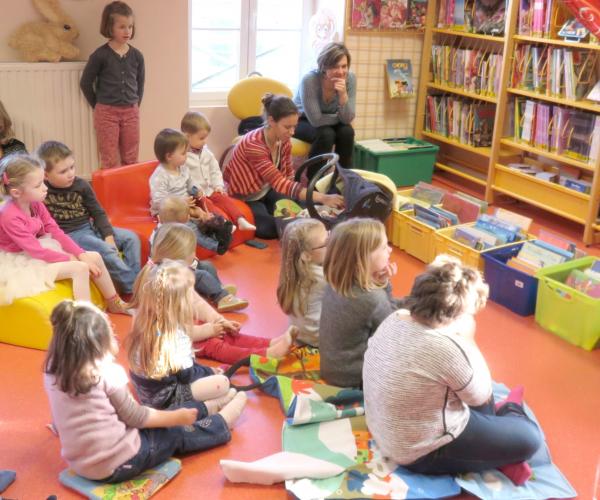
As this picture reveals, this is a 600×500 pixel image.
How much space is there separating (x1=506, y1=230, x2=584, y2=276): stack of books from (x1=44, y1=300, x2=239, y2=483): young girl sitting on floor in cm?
203

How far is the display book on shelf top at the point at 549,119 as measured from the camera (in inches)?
176

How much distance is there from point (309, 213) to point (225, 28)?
86.1 inches

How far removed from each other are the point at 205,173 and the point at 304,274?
4.87ft

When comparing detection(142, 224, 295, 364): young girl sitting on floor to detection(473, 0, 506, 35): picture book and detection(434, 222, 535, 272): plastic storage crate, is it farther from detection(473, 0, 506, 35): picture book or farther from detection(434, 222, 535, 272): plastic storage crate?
Answer: detection(473, 0, 506, 35): picture book

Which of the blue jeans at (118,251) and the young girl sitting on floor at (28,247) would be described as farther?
the blue jeans at (118,251)

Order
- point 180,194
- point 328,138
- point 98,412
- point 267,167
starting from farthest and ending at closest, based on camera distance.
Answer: point 328,138 < point 267,167 < point 180,194 < point 98,412

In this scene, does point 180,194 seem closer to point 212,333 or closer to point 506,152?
point 212,333

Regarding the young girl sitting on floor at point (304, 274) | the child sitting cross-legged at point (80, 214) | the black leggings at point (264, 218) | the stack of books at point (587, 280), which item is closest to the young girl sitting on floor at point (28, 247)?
the child sitting cross-legged at point (80, 214)

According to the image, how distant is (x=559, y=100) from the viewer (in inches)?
179

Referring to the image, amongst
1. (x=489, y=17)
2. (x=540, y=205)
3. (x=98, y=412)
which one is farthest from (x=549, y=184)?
(x=98, y=412)

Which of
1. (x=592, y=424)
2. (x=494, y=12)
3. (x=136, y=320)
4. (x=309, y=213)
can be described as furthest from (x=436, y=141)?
(x=136, y=320)

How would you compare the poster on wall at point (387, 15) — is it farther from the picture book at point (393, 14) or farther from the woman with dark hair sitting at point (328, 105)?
the woman with dark hair sitting at point (328, 105)

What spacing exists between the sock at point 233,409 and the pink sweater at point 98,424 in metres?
0.40

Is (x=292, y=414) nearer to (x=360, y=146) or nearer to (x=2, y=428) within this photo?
(x=2, y=428)
